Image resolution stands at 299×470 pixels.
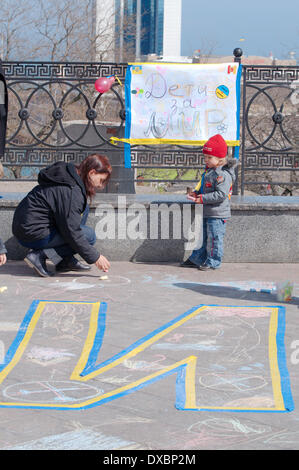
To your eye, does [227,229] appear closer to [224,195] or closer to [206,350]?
[224,195]

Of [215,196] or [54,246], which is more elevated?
[215,196]

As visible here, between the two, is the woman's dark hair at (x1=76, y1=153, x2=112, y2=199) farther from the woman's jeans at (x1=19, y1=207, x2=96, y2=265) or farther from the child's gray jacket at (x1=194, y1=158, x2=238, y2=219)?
the child's gray jacket at (x1=194, y1=158, x2=238, y2=219)

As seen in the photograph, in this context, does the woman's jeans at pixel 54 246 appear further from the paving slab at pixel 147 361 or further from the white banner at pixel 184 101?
the white banner at pixel 184 101

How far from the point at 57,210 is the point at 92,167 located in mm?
501

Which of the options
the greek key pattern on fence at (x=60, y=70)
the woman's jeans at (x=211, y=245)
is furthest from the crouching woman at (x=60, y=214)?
the greek key pattern on fence at (x=60, y=70)

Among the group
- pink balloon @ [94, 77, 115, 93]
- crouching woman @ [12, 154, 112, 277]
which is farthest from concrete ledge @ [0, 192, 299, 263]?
pink balloon @ [94, 77, 115, 93]

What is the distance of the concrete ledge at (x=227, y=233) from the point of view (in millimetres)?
7086

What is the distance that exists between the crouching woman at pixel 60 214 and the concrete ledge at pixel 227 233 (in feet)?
1.93

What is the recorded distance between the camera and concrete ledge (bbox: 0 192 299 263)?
7.09m

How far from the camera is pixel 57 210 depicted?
6.25 metres

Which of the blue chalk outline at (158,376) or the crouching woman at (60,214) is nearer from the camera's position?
the blue chalk outline at (158,376)

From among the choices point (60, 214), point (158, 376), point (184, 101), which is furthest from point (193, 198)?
point (158, 376)

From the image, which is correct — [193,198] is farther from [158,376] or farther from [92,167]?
[158,376]
